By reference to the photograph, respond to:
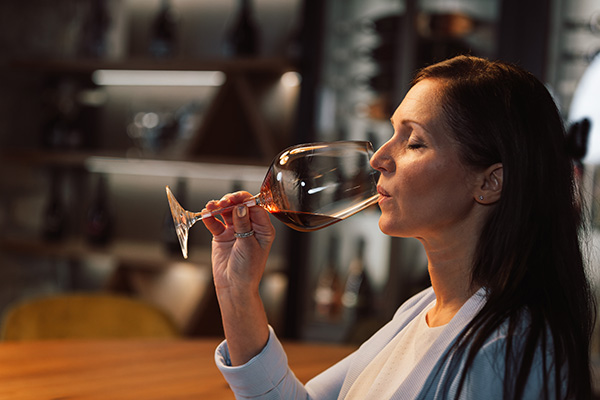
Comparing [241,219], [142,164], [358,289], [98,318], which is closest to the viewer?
[241,219]

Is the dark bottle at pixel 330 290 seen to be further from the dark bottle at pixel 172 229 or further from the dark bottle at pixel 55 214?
the dark bottle at pixel 55 214

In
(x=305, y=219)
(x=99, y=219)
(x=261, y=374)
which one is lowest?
(x=99, y=219)

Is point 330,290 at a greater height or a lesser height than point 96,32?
lesser

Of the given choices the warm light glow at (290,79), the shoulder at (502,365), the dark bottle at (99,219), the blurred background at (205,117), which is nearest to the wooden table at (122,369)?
the shoulder at (502,365)

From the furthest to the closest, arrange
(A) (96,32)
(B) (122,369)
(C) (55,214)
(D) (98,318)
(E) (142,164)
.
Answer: (C) (55,214) → (A) (96,32) → (E) (142,164) → (D) (98,318) → (B) (122,369)

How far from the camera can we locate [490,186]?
32.1 inches

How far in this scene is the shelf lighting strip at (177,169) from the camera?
10.1ft

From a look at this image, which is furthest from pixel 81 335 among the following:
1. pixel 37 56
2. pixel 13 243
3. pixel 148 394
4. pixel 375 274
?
pixel 37 56

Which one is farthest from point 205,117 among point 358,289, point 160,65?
point 358,289

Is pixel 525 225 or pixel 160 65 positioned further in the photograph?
pixel 160 65

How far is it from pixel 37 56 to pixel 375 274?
2185mm

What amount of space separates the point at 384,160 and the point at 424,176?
0.06 m

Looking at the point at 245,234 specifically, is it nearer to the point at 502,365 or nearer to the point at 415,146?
the point at 415,146

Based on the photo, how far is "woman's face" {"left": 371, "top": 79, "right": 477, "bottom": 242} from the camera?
82 centimetres
